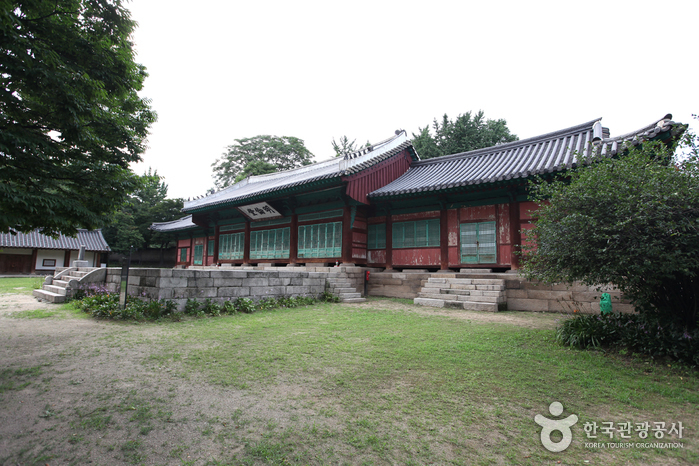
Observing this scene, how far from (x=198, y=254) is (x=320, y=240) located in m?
12.8

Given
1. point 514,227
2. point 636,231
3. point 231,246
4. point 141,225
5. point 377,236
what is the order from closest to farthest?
point 636,231, point 514,227, point 377,236, point 231,246, point 141,225

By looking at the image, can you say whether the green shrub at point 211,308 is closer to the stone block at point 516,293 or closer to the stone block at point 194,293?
the stone block at point 194,293

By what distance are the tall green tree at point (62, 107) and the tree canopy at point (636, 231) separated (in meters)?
6.75

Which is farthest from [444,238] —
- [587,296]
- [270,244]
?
[270,244]

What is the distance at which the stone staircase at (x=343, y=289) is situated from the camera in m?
11.5

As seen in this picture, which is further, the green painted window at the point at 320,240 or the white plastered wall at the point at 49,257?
the white plastered wall at the point at 49,257

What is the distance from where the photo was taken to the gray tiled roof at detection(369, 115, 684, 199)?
10.1 metres

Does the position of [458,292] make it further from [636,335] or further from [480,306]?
[636,335]

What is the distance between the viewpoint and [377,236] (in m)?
14.5

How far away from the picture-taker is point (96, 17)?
4754mm

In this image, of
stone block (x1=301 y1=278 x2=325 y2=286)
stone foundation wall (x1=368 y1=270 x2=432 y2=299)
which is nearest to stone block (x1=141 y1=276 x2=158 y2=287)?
stone block (x1=301 y1=278 x2=325 y2=286)

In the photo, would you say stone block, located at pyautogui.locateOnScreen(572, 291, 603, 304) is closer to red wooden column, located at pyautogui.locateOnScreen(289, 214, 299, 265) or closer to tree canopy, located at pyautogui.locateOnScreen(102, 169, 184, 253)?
red wooden column, located at pyautogui.locateOnScreen(289, 214, 299, 265)

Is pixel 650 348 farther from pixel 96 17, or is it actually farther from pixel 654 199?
pixel 96 17

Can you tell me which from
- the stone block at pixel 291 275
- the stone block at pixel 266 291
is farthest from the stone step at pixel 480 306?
the stone block at pixel 266 291
